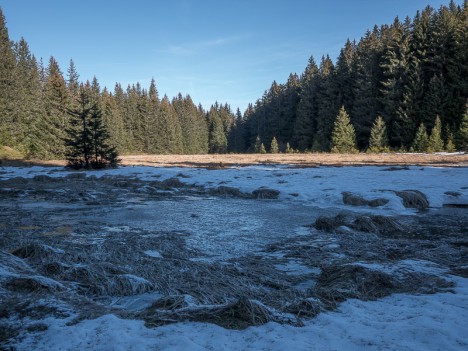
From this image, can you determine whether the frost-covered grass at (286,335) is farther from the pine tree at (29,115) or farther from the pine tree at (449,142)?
the pine tree at (29,115)

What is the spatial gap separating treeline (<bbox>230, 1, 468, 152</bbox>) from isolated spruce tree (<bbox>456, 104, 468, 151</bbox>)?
9cm

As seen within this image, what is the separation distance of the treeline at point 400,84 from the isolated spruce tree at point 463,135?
3.5 inches

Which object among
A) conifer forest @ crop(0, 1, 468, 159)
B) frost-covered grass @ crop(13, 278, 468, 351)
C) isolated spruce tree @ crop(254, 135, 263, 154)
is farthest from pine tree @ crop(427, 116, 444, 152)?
isolated spruce tree @ crop(254, 135, 263, 154)

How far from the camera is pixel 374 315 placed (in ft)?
11.1

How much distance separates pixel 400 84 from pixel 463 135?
1481cm

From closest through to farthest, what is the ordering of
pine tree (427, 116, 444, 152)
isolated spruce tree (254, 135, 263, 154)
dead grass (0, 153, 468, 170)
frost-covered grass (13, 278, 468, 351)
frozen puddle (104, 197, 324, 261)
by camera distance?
1. frost-covered grass (13, 278, 468, 351)
2. frozen puddle (104, 197, 324, 261)
3. dead grass (0, 153, 468, 170)
4. pine tree (427, 116, 444, 152)
5. isolated spruce tree (254, 135, 263, 154)

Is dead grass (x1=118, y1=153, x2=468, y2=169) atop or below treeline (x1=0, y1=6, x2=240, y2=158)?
below

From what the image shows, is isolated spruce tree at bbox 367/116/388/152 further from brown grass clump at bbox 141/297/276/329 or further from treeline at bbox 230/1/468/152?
brown grass clump at bbox 141/297/276/329

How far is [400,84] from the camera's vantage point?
4197cm

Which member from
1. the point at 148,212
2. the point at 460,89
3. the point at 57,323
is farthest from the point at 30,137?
the point at 460,89

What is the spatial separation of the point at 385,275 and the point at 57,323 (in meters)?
3.84

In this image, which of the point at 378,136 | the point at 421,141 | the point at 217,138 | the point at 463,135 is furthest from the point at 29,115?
the point at 217,138

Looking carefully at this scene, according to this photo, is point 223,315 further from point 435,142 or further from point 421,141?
point 421,141

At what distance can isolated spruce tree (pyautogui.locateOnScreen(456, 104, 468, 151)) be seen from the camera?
1139 inches
